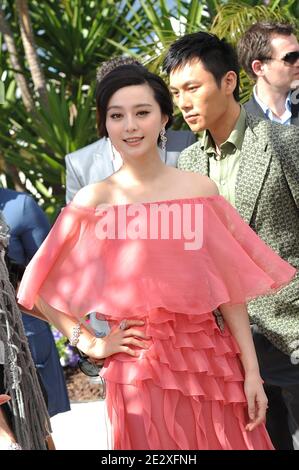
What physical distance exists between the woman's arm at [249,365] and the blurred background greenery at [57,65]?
4.86 metres

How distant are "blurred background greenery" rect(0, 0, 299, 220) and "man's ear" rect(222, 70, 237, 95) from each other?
385 cm

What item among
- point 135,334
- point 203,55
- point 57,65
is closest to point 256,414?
point 135,334

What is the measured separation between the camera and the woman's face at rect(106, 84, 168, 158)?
133 inches

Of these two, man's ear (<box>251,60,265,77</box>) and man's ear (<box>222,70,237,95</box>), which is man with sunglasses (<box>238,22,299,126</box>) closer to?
man's ear (<box>251,60,265,77</box>)

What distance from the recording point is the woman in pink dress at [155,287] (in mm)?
3270

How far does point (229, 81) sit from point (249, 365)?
1261mm

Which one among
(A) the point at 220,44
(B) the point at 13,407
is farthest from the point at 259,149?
(B) the point at 13,407

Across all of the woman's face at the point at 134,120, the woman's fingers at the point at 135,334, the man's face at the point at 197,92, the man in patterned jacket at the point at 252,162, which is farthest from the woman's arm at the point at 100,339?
the man's face at the point at 197,92

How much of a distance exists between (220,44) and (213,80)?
161mm

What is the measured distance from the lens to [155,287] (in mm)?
3252

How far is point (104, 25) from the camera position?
9.94 m

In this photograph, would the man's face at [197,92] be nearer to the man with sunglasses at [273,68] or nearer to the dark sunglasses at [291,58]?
the man with sunglasses at [273,68]

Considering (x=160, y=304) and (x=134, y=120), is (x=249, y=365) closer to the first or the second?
(x=160, y=304)

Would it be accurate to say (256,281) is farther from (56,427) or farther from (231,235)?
(56,427)
